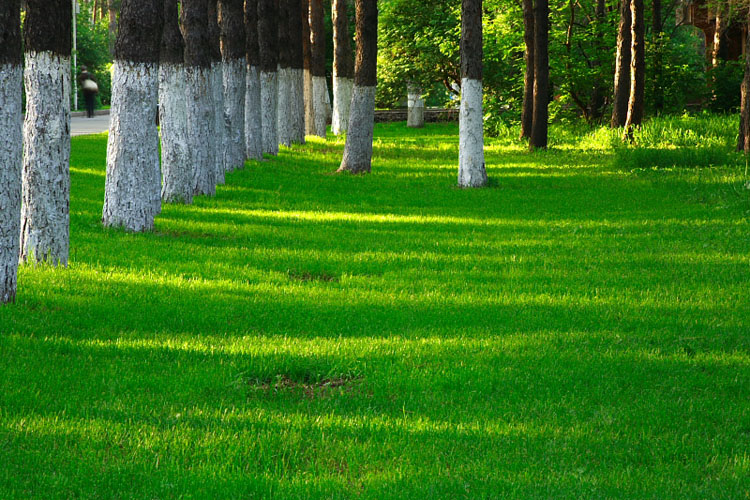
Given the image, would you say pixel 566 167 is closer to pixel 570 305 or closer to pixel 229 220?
pixel 229 220

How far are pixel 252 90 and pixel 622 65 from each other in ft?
38.1

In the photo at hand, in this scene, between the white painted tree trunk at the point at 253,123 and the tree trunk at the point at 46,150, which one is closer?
the tree trunk at the point at 46,150

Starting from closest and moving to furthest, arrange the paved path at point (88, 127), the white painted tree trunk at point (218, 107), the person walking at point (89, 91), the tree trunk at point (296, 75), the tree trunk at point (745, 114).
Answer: the white painted tree trunk at point (218, 107) < the tree trunk at point (745, 114) < the tree trunk at point (296, 75) < the paved path at point (88, 127) < the person walking at point (89, 91)

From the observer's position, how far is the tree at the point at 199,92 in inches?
628

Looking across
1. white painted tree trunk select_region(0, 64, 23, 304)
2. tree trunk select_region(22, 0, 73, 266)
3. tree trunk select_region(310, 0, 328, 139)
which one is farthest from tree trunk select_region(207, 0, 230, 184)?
tree trunk select_region(310, 0, 328, 139)

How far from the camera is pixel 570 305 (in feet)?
29.5

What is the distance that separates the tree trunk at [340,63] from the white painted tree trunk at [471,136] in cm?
1252

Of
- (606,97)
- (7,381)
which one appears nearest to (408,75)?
(606,97)

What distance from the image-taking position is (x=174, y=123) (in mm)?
15820

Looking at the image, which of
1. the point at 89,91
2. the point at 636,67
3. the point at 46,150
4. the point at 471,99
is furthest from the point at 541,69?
the point at 89,91

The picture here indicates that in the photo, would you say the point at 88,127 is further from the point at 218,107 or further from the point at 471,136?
the point at 471,136

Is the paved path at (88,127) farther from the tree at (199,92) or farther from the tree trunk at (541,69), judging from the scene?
the tree at (199,92)

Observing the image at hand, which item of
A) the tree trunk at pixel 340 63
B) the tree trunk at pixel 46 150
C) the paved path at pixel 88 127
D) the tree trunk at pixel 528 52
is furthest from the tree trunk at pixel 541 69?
the tree trunk at pixel 46 150

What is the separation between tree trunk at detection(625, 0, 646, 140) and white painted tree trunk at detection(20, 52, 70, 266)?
2017 centimetres
